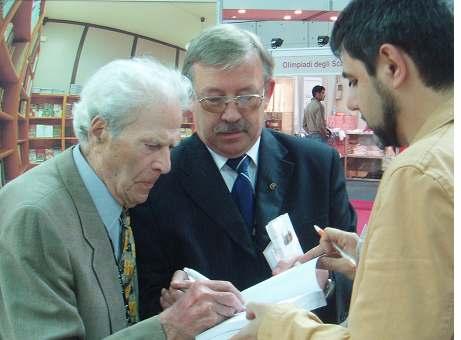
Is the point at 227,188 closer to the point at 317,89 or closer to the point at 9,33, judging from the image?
the point at 9,33

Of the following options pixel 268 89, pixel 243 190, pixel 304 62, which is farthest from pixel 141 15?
pixel 243 190

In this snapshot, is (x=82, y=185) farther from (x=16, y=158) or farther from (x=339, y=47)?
(x=16, y=158)

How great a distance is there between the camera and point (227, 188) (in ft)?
5.36

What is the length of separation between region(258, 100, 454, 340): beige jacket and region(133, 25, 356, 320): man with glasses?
0.79m

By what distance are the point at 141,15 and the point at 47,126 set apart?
0.99 m

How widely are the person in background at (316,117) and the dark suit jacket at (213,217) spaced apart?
2.95 metres

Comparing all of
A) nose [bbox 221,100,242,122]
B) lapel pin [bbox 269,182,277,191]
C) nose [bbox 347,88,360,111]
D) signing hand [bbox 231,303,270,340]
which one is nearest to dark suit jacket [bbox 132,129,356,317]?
lapel pin [bbox 269,182,277,191]

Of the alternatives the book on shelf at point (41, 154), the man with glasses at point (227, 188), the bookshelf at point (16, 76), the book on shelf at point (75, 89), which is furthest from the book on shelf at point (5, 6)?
the man with glasses at point (227, 188)

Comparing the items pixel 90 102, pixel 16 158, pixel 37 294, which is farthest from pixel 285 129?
pixel 37 294

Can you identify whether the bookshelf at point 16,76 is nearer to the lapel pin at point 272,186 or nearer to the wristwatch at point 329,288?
the lapel pin at point 272,186

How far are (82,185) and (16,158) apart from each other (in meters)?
1.86

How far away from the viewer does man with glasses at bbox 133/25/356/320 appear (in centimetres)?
157

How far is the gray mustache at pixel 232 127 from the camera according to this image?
1646 mm

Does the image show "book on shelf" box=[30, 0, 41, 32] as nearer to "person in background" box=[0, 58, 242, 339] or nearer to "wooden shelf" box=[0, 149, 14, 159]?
"wooden shelf" box=[0, 149, 14, 159]
